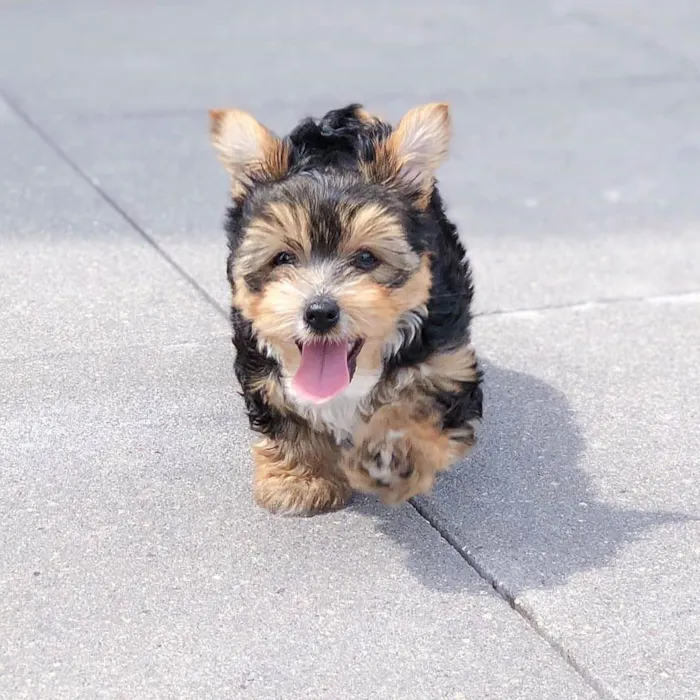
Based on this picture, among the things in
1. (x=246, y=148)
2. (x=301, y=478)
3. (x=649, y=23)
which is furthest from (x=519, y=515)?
(x=649, y=23)

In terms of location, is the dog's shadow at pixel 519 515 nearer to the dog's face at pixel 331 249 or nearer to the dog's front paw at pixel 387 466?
the dog's front paw at pixel 387 466

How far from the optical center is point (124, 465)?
4.17 m

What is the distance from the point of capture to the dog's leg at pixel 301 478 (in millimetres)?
3918

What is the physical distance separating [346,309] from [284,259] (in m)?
0.25

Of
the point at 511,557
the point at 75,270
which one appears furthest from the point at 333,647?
the point at 75,270

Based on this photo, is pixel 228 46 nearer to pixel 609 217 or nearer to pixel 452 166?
pixel 452 166

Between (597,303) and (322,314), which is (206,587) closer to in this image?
(322,314)

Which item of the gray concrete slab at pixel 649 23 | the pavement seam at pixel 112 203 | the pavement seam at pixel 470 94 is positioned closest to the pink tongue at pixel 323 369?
the pavement seam at pixel 112 203

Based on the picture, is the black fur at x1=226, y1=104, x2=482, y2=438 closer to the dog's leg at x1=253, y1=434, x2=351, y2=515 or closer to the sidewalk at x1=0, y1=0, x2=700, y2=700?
the dog's leg at x1=253, y1=434, x2=351, y2=515

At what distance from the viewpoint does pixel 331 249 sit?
137 inches

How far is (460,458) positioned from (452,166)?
3520mm

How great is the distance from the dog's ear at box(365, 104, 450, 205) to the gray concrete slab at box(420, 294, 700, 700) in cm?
100

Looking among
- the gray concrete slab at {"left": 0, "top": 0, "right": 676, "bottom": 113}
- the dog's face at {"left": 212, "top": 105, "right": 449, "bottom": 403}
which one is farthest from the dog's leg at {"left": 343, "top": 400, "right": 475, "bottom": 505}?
the gray concrete slab at {"left": 0, "top": 0, "right": 676, "bottom": 113}

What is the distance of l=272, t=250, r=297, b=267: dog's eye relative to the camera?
11.5 feet
